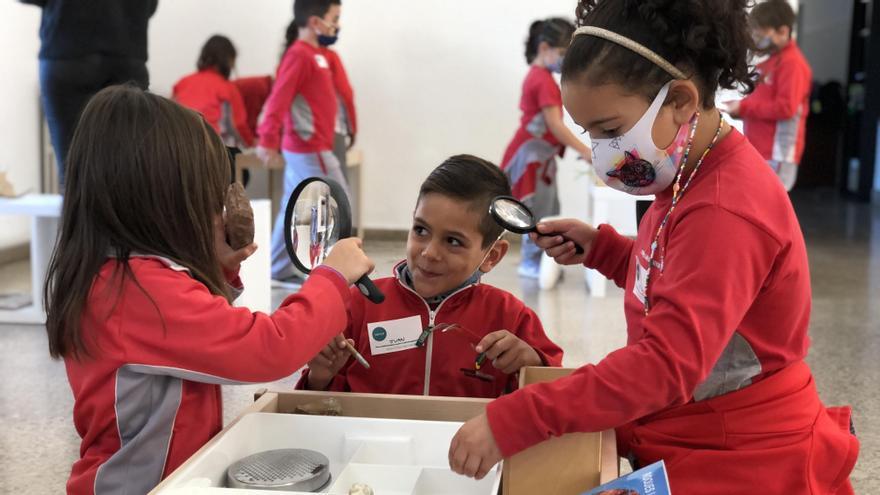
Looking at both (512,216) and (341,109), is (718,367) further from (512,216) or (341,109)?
(341,109)

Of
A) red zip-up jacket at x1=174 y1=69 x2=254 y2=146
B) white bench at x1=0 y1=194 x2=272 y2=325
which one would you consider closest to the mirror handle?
white bench at x1=0 y1=194 x2=272 y2=325

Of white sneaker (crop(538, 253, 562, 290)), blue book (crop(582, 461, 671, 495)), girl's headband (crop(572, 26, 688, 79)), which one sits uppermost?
girl's headband (crop(572, 26, 688, 79))

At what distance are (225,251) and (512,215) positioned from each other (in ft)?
1.45

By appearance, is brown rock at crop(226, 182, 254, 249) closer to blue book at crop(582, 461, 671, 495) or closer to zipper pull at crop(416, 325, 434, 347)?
zipper pull at crop(416, 325, 434, 347)

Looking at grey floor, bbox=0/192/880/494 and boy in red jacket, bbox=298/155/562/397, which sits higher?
boy in red jacket, bbox=298/155/562/397

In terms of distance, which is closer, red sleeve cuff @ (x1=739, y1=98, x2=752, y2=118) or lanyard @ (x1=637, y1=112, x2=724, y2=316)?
lanyard @ (x1=637, y1=112, x2=724, y2=316)

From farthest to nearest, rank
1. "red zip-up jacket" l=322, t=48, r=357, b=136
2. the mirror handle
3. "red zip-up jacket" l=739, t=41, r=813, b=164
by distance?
1. "red zip-up jacket" l=322, t=48, r=357, b=136
2. "red zip-up jacket" l=739, t=41, r=813, b=164
3. the mirror handle

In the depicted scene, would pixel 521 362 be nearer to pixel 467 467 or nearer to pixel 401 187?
pixel 467 467

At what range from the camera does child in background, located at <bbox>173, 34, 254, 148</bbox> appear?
18.3 ft

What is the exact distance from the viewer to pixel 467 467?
1067 mm

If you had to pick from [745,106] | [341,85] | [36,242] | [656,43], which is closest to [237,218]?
[656,43]

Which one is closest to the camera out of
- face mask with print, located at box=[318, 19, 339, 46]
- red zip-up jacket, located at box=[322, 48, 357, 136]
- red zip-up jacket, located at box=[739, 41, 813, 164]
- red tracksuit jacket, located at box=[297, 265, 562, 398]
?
red tracksuit jacket, located at box=[297, 265, 562, 398]

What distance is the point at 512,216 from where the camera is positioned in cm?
142

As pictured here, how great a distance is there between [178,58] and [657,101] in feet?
19.0
